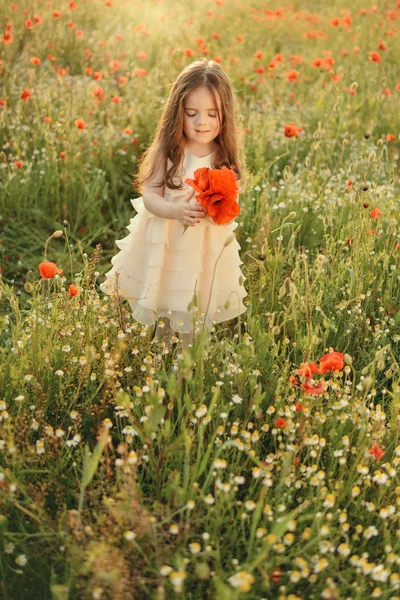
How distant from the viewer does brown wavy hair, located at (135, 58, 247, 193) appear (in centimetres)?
279

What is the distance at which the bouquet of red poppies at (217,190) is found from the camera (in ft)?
7.54

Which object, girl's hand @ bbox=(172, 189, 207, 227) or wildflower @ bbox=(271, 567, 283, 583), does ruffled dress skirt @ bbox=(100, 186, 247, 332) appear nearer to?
girl's hand @ bbox=(172, 189, 207, 227)

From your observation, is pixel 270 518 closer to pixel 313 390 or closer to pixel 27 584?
pixel 313 390

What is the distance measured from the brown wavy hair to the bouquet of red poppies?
0.51 metres

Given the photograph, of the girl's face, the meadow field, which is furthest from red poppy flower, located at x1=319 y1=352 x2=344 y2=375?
the girl's face

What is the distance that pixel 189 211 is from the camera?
2.55 meters

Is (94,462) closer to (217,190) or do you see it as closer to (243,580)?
(243,580)

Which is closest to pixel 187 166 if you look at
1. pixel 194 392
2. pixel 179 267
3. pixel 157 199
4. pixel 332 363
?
pixel 157 199

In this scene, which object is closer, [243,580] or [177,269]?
[243,580]

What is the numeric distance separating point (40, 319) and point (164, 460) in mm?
970

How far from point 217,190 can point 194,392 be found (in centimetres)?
70

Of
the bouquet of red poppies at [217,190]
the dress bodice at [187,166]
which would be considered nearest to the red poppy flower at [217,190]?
the bouquet of red poppies at [217,190]

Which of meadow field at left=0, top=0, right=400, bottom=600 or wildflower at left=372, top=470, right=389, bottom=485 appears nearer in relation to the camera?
meadow field at left=0, top=0, right=400, bottom=600

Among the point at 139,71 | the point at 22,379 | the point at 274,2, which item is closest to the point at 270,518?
the point at 22,379
